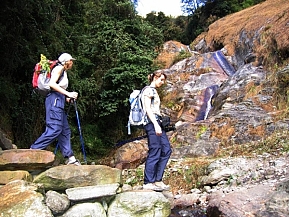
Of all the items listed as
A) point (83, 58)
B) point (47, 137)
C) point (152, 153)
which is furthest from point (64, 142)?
point (83, 58)

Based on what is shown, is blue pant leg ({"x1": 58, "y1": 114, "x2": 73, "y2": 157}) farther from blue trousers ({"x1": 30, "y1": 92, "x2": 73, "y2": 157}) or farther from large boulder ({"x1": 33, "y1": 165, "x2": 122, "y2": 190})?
large boulder ({"x1": 33, "y1": 165, "x2": 122, "y2": 190})

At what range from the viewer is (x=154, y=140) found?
421 cm

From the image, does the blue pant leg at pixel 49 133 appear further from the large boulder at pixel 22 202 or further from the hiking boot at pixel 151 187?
the hiking boot at pixel 151 187

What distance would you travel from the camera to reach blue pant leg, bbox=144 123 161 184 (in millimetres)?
4199

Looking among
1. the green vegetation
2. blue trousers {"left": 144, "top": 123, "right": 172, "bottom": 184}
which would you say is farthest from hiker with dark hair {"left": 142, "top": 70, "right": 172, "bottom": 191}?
the green vegetation

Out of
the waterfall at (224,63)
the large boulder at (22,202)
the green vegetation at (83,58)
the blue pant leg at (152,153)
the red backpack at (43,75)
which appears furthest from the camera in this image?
the waterfall at (224,63)

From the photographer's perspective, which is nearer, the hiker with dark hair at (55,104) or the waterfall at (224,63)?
the hiker with dark hair at (55,104)

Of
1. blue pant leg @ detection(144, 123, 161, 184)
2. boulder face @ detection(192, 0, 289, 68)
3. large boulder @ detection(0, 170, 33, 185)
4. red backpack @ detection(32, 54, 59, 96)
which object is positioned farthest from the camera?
boulder face @ detection(192, 0, 289, 68)

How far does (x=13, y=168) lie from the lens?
145 inches

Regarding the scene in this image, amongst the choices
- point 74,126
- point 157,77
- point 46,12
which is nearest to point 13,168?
point 157,77

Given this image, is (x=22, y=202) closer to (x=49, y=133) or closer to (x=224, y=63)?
(x=49, y=133)

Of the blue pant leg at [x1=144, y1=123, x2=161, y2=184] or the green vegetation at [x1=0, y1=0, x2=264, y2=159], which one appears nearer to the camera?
the blue pant leg at [x1=144, y1=123, x2=161, y2=184]

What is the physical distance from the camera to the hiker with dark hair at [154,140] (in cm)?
414

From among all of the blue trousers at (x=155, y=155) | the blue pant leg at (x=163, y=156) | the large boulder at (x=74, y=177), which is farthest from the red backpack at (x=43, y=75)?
the blue pant leg at (x=163, y=156)
